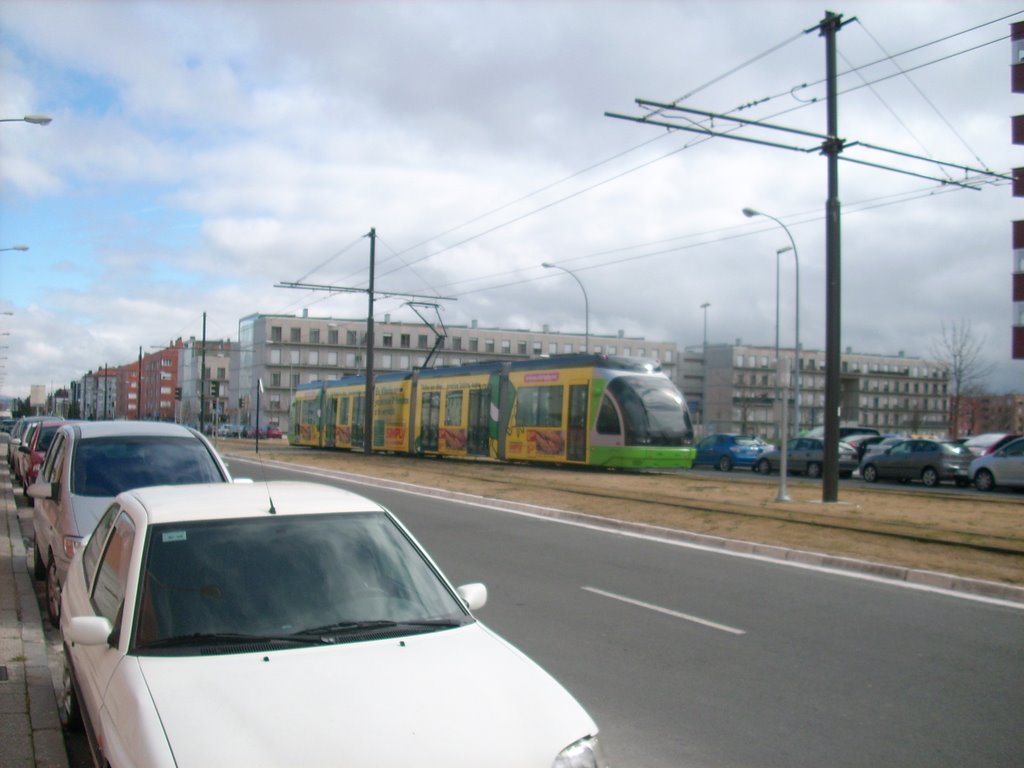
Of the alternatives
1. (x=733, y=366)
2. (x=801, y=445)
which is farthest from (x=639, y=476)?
(x=733, y=366)

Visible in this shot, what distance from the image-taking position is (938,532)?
46.4 ft

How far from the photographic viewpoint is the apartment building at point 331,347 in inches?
3898

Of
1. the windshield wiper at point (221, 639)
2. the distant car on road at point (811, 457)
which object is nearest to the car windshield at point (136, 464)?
the windshield wiper at point (221, 639)

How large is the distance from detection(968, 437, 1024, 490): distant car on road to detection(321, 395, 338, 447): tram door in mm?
30811

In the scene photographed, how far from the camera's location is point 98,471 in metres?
8.64

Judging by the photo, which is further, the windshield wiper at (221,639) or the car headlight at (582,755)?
the windshield wiper at (221,639)

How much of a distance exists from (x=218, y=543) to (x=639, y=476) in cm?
2360

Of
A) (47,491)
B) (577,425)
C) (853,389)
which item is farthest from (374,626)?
(853,389)

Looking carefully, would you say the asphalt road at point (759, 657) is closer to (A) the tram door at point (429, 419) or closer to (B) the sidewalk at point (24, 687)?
(B) the sidewalk at point (24, 687)

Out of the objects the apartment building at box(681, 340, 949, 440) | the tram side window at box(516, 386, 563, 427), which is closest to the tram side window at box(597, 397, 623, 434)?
the tram side window at box(516, 386, 563, 427)

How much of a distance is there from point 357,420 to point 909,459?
83.4 ft

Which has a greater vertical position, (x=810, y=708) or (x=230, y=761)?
(x=230, y=761)

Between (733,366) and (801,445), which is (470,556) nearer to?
(801,445)

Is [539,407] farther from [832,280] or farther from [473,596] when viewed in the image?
[473,596]
